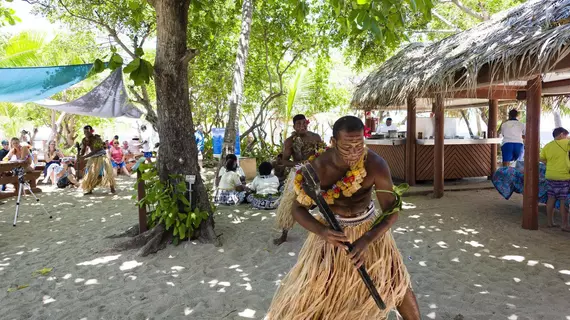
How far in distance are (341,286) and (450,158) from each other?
7.48 meters

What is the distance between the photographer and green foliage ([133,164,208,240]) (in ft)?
14.8

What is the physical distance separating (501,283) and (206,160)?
11.7m

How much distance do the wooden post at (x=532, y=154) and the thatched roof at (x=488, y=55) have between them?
0.51m

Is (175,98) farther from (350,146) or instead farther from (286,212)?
(350,146)

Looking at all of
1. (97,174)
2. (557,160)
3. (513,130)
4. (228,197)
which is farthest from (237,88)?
(513,130)

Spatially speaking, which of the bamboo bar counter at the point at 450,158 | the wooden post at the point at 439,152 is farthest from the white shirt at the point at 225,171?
the wooden post at the point at 439,152

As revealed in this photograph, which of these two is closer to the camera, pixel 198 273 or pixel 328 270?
pixel 328 270

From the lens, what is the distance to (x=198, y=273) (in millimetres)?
3814

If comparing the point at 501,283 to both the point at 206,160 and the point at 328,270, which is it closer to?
the point at 328,270

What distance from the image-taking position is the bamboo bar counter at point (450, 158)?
8656 millimetres

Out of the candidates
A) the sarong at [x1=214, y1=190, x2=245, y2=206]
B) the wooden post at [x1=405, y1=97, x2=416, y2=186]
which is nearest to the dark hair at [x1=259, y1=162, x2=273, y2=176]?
the sarong at [x1=214, y1=190, x2=245, y2=206]

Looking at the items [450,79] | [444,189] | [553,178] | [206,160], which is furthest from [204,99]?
[553,178]

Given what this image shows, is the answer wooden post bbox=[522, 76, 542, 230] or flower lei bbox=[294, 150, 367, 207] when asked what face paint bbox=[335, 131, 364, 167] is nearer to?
flower lei bbox=[294, 150, 367, 207]

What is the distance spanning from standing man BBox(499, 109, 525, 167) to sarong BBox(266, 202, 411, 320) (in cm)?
723
